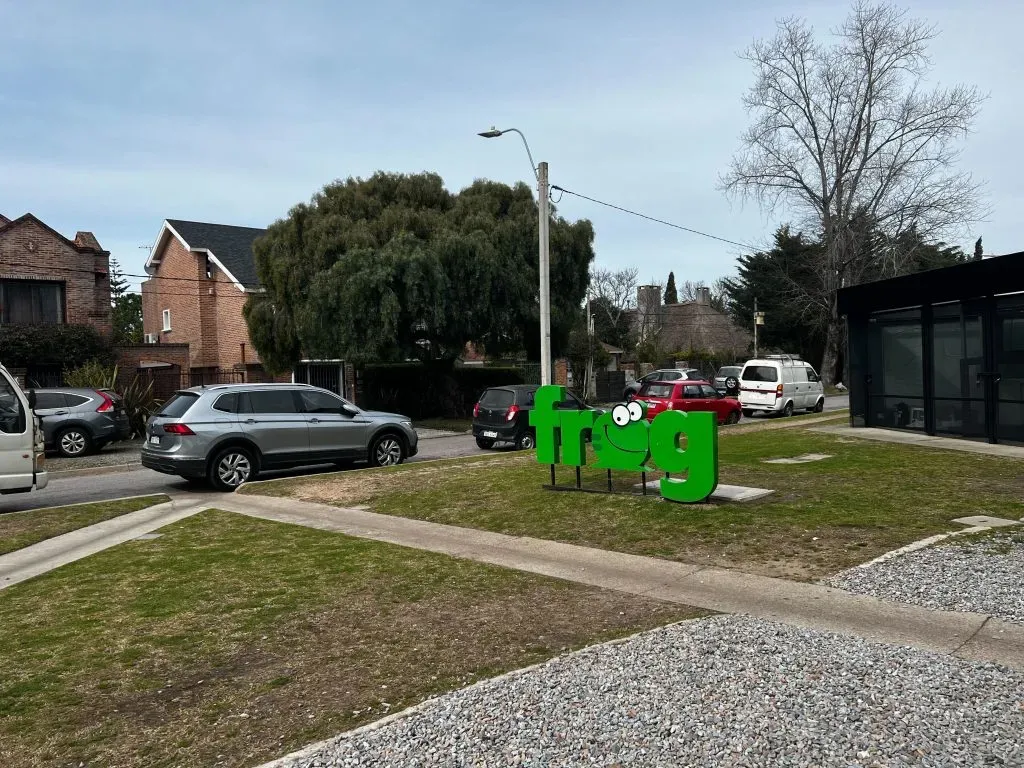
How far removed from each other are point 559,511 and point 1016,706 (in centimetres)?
624

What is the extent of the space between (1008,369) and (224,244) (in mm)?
30985

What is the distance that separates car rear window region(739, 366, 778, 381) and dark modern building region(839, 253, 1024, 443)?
7623 millimetres

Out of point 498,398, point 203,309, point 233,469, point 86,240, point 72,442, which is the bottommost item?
point 233,469

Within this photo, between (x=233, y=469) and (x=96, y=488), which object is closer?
(x=233, y=469)

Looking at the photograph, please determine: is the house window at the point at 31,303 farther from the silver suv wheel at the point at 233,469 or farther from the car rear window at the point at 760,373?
the car rear window at the point at 760,373

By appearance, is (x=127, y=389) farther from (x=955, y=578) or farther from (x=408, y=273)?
(x=955, y=578)

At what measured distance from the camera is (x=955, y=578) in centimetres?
667

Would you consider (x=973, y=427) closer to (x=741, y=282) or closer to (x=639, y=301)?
(x=741, y=282)

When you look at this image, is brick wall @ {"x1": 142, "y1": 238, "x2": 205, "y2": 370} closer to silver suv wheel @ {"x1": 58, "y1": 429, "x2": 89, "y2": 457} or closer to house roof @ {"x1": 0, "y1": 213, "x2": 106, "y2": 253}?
house roof @ {"x1": 0, "y1": 213, "x2": 106, "y2": 253}

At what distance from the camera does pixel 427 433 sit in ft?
86.9

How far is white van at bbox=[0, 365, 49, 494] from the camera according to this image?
36.6ft

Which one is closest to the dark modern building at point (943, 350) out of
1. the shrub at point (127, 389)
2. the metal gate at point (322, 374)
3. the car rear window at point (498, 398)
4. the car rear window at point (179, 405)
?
the car rear window at point (498, 398)

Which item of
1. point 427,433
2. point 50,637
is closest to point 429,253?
point 427,433

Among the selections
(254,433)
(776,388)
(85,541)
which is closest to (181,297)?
(776,388)
